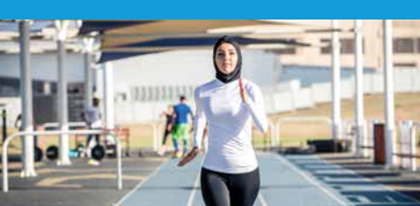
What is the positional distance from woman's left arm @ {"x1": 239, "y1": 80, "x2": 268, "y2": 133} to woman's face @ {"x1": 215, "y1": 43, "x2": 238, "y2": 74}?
0.51ft

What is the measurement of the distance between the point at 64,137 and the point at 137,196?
11.0 metres

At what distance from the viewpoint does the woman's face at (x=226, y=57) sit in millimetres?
8539

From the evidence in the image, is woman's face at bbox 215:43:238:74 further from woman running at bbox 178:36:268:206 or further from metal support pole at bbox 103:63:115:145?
metal support pole at bbox 103:63:115:145

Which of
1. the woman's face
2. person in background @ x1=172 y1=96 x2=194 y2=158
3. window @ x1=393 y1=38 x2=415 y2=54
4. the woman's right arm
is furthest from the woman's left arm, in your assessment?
window @ x1=393 y1=38 x2=415 y2=54

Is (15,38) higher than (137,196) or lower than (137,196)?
higher

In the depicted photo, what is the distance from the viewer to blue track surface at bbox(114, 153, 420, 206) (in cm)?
1834

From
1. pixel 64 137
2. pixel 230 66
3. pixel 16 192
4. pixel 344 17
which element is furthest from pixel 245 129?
pixel 64 137

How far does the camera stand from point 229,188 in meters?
8.72

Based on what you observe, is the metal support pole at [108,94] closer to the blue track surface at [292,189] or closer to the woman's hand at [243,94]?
the blue track surface at [292,189]

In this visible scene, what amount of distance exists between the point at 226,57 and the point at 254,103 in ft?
1.22

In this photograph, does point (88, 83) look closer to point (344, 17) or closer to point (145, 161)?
point (145, 161)

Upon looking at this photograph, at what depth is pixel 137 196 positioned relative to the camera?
19797mm

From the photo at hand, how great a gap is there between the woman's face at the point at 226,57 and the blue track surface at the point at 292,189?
941 centimetres

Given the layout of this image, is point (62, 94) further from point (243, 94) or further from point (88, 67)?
point (243, 94)
